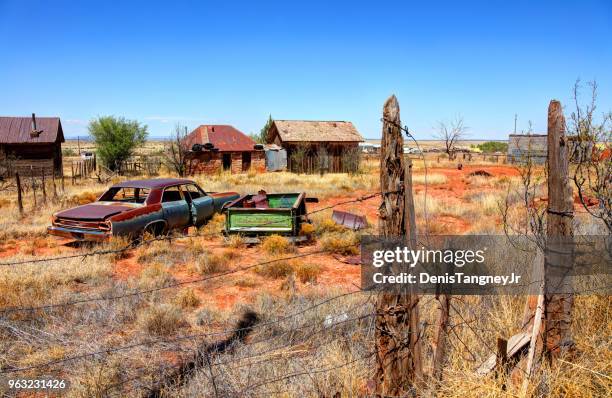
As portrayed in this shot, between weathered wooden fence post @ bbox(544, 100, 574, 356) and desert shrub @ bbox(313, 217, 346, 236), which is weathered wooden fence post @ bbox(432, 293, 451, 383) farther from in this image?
desert shrub @ bbox(313, 217, 346, 236)

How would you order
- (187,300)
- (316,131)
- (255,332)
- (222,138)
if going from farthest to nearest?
(316,131) → (222,138) → (187,300) → (255,332)

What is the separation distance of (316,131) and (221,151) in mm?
7768

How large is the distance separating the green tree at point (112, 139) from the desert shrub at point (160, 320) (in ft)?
97.1

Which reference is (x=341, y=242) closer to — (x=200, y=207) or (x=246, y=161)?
(x=200, y=207)

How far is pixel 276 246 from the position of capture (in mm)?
9477

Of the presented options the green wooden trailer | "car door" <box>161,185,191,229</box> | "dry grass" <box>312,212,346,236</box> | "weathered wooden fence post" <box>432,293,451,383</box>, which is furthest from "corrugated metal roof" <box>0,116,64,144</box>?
"weathered wooden fence post" <box>432,293,451,383</box>

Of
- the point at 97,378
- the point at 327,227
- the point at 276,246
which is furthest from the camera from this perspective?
the point at 327,227

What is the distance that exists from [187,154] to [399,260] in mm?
28272

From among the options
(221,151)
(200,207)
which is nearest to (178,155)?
(221,151)

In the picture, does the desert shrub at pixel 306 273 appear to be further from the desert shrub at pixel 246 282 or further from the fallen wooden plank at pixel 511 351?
the fallen wooden plank at pixel 511 351

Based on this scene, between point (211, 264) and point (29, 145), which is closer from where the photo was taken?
point (211, 264)

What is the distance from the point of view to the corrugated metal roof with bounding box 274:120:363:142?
32.4 meters

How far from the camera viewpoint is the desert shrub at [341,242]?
966 centimetres

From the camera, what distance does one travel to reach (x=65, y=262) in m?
Result: 8.11
